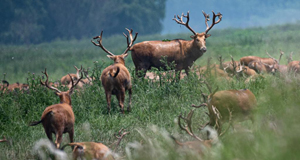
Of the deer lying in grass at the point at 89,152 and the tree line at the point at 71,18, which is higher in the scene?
the tree line at the point at 71,18

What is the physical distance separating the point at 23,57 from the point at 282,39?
15403 mm

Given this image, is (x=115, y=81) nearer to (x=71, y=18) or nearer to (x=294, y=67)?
(x=294, y=67)

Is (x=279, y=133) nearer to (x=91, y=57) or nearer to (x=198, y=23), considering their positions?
(x=91, y=57)

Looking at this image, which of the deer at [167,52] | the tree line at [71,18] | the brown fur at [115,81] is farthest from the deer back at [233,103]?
the tree line at [71,18]

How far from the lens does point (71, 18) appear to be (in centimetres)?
5578

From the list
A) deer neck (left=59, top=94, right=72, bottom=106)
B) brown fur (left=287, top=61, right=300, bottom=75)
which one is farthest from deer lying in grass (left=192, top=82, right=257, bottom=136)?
brown fur (left=287, top=61, right=300, bottom=75)

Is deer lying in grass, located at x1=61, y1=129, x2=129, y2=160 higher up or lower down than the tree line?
lower down

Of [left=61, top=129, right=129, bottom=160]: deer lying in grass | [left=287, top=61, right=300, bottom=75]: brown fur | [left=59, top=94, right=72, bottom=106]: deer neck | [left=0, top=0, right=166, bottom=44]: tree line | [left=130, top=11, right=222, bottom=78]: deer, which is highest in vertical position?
[left=0, top=0, right=166, bottom=44]: tree line

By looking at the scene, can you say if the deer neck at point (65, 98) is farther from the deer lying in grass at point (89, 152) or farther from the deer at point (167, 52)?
the deer at point (167, 52)

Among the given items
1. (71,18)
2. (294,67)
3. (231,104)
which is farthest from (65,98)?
(71,18)

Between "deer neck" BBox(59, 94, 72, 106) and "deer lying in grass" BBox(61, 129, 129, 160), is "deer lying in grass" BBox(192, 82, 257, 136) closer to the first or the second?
"deer lying in grass" BBox(61, 129, 129, 160)

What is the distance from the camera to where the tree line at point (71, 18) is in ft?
164

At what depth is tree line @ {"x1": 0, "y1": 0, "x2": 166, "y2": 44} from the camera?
164 feet

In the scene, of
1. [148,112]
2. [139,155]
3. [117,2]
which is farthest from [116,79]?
[117,2]
